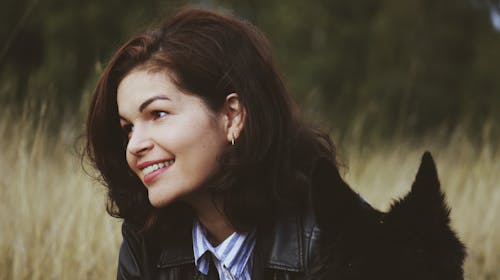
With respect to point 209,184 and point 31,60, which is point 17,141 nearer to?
point 209,184

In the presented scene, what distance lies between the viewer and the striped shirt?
239cm

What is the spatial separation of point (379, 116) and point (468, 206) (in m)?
6.82

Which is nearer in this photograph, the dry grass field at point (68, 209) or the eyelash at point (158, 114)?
the eyelash at point (158, 114)

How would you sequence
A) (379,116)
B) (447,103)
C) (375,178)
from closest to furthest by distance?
(375,178) < (379,116) < (447,103)

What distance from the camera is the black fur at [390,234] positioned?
1672 mm

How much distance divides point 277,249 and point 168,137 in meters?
0.62

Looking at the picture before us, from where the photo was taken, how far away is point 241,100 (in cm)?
229

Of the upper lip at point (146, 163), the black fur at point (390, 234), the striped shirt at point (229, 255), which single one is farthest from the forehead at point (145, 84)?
the black fur at point (390, 234)

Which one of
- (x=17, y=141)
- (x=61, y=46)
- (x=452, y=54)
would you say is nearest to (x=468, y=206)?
(x=17, y=141)

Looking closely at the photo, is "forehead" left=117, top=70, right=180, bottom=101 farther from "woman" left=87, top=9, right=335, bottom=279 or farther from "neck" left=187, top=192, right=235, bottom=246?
"neck" left=187, top=192, right=235, bottom=246

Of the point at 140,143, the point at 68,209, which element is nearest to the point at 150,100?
the point at 140,143

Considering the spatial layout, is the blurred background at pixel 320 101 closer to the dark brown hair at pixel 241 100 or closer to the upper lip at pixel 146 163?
the dark brown hair at pixel 241 100

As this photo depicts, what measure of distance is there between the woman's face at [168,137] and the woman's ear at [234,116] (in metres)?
0.05

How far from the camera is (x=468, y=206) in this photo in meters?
4.59
